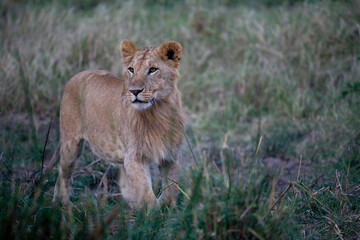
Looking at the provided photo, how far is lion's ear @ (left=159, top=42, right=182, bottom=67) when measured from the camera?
3718 mm

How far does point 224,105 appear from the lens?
6.87 m

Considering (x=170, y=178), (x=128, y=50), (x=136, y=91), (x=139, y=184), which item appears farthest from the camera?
(x=128, y=50)

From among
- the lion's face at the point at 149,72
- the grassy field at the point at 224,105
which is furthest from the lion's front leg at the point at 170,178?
the lion's face at the point at 149,72

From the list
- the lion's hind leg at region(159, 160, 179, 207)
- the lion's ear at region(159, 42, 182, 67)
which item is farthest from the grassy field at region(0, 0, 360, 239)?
the lion's ear at region(159, 42, 182, 67)

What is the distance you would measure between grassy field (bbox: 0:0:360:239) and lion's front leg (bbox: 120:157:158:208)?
14cm

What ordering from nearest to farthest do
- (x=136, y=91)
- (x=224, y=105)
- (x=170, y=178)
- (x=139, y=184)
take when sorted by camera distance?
1. (x=136, y=91)
2. (x=139, y=184)
3. (x=170, y=178)
4. (x=224, y=105)

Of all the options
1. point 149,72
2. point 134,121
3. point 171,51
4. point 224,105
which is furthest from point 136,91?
point 224,105

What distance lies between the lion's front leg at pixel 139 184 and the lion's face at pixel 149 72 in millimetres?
523

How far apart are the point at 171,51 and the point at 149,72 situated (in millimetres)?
322

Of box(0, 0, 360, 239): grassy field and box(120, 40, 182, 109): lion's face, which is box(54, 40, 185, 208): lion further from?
box(0, 0, 360, 239): grassy field

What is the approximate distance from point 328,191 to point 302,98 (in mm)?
3052

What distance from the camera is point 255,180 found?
2648 mm

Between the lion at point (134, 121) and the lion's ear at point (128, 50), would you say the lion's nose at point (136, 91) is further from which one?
the lion's ear at point (128, 50)

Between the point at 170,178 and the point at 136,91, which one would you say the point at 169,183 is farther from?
the point at 136,91
